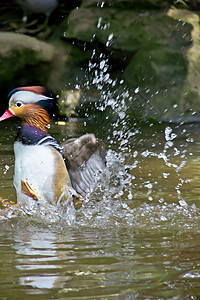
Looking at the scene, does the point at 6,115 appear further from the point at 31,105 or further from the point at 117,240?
the point at 117,240

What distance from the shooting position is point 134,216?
3465mm

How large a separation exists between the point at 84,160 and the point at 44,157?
297 mm

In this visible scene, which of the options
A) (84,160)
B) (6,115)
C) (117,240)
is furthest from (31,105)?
(117,240)

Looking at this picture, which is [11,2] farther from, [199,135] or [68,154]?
[68,154]

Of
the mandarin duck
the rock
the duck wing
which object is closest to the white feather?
the mandarin duck

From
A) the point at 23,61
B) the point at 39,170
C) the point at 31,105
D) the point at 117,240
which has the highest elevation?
the point at 31,105

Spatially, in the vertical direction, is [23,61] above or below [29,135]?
below

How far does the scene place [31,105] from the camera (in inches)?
147

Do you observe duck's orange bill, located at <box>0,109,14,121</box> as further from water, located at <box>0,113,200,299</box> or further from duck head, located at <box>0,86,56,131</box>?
water, located at <box>0,113,200,299</box>

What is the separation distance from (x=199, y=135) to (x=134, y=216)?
3.13 meters

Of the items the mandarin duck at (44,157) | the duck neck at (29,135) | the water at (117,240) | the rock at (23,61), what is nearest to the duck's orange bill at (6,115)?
the mandarin duck at (44,157)

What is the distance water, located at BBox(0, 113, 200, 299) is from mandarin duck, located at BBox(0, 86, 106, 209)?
14 cm

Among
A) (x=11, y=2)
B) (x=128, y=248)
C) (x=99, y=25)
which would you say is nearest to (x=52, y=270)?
(x=128, y=248)

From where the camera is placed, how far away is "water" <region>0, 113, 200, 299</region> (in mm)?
2283
